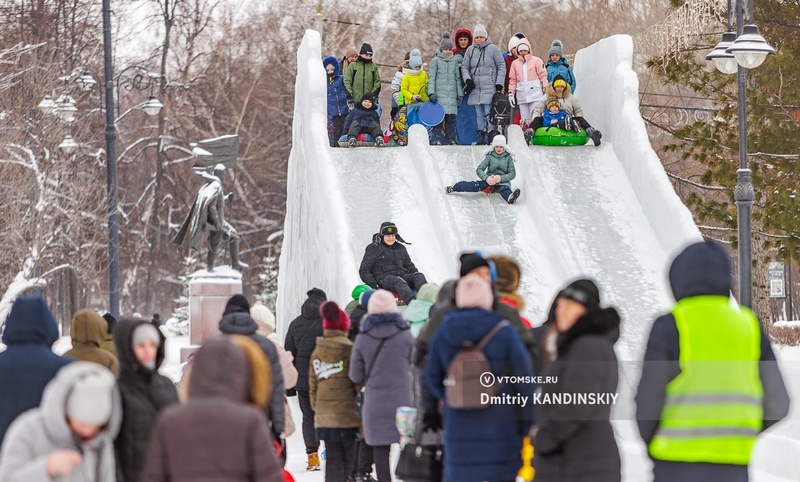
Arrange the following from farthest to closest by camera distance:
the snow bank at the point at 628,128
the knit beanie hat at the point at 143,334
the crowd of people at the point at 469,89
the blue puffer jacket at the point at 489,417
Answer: the crowd of people at the point at 469,89
the snow bank at the point at 628,128
the blue puffer jacket at the point at 489,417
the knit beanie hat at the point at 143,334

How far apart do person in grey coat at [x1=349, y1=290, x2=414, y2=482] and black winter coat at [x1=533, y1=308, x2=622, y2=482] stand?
9.62 ft

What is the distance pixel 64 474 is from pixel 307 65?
1602 cm

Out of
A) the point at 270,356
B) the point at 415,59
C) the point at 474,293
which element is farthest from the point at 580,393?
the point at 415,59

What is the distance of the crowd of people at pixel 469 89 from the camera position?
19.7 metres

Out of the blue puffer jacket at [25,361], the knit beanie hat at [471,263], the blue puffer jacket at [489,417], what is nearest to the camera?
the blue puffer jacket at [25,361]

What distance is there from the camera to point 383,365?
898 centimetres

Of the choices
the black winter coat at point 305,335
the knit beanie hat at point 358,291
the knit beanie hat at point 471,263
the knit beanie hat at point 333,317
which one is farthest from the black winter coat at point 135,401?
the knit beanie hat at point 358,291

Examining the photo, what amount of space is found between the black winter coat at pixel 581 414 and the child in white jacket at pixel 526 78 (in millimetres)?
14344

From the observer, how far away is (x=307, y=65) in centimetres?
2064

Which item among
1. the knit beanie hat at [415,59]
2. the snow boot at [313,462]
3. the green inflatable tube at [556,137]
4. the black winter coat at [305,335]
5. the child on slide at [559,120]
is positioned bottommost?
the snow boot at [313,462]

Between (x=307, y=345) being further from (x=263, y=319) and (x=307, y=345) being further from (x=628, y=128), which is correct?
(x=628, y=128)

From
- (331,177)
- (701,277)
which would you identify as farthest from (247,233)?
(701,277)

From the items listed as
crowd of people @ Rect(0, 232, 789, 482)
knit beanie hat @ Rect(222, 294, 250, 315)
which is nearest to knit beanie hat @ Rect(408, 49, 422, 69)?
knit beanie hat @ Rect(222, 294, 250, 315)

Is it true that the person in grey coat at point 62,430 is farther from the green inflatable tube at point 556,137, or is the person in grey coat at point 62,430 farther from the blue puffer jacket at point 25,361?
the green inflatable tube at point 556,137
